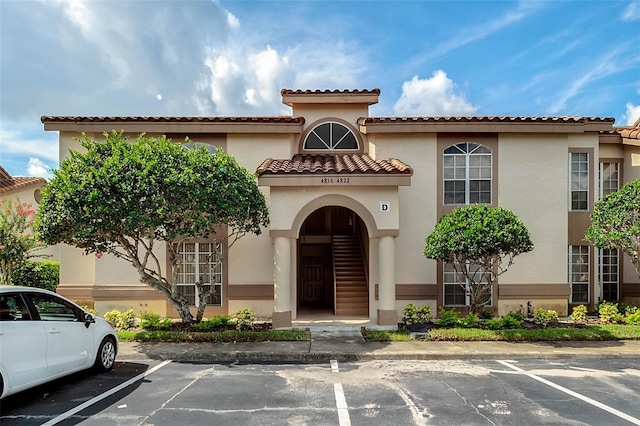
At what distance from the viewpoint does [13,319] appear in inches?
238

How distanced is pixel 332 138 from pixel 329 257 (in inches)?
182

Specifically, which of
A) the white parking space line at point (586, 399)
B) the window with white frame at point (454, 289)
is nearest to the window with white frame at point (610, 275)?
the window with white frame at point (454, 289)

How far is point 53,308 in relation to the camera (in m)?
6.86

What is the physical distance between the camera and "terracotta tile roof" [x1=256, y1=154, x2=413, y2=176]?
10.7 metres

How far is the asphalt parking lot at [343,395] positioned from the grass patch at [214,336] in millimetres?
1412

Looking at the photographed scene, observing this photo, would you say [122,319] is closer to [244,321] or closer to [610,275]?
[244,321]

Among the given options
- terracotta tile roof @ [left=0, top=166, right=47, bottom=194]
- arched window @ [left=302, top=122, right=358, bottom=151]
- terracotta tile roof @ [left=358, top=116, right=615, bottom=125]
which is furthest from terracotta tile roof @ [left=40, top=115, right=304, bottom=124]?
terracotta tile roof @ [left=0, top=166, right=47, bottom=194]

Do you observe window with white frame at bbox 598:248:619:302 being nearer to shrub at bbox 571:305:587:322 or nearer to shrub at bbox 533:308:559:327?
shrub at bbox 571:305:587:322

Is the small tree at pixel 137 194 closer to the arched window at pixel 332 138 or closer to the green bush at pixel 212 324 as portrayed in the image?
the green bush at pixel 212 324

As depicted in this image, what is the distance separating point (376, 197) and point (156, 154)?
18.8 feet

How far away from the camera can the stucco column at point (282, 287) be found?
1070cm

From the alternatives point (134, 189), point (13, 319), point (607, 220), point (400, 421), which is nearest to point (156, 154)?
point (134, 189)

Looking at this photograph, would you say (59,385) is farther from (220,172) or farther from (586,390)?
(586,390)

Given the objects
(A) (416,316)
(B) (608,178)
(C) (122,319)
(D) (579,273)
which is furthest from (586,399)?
(C) (122,319)
